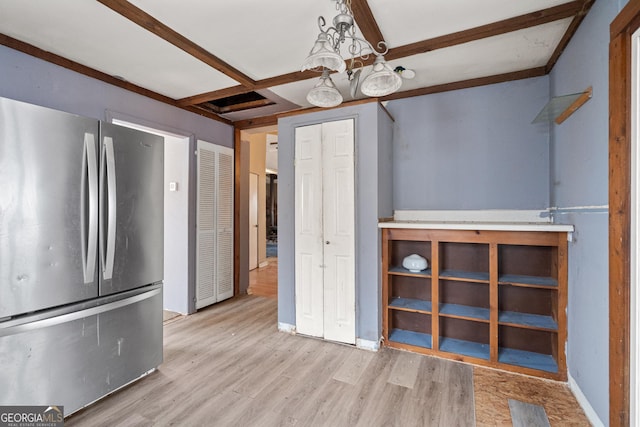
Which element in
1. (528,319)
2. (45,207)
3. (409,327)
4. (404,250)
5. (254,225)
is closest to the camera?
(45,207)

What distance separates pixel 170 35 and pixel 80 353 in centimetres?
222

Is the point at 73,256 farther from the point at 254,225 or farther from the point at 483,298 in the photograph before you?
the point at 254,225

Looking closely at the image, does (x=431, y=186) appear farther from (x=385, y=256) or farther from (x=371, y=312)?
(x=371, y=312)

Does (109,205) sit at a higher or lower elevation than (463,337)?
higher

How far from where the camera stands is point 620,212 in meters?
1.48

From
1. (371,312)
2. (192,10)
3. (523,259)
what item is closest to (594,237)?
(523,259)

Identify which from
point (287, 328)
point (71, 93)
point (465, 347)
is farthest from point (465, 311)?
point (71, 93)

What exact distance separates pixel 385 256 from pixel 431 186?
3.00 feet

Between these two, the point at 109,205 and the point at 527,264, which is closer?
the point at 109,205

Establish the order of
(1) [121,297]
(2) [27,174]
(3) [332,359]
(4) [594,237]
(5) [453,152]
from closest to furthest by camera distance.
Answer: (2) [27,174]
(4) [594,237]
(1) [121,297]
(3) [332,359]
(5) [453,152]

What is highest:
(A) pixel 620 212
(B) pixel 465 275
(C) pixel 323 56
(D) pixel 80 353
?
(C) pixel 323 56

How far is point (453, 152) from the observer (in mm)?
3047

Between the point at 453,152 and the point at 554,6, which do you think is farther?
the point at 453,152

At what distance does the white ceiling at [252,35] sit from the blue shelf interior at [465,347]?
2490 millimetres
